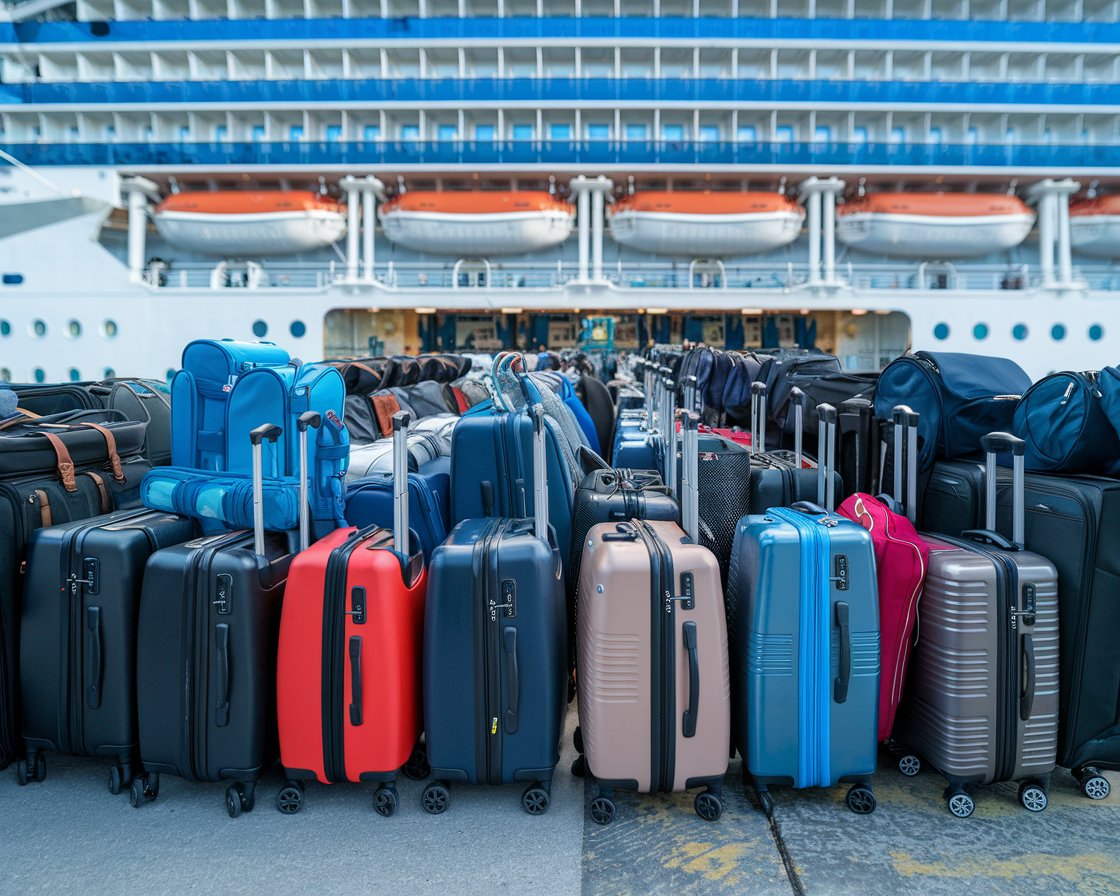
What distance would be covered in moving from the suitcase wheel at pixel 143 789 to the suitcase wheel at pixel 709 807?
5.57 ft

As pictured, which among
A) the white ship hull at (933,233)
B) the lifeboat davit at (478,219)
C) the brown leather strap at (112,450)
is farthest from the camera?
the white ship hull at (933,233)

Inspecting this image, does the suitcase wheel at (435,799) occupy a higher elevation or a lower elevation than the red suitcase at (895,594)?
lower

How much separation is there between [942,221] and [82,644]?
62.9 feet

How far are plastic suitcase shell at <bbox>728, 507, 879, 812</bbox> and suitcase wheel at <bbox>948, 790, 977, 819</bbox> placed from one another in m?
0.27

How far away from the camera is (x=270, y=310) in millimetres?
16172

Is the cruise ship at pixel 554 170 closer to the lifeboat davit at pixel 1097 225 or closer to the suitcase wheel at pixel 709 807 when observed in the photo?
the lifeboat davit at pixel 1097 225

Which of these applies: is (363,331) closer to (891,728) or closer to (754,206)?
(754,206)

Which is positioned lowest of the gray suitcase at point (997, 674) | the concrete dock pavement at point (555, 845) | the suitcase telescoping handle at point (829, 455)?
the concrete dock pavement at point (555, 845)

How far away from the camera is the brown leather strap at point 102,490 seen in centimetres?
273

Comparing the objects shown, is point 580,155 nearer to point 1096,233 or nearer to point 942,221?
point 942,221

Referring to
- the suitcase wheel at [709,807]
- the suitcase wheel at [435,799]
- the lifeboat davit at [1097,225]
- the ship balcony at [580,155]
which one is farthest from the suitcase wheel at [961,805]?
the lifeboat davit at [1097,225]

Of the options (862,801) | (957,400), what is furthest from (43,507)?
(957,400)

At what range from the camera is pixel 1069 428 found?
89.5 inches

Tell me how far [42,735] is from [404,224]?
1609 centimetres
